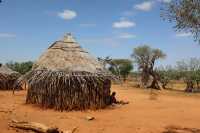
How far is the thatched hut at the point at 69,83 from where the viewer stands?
48.5 feet

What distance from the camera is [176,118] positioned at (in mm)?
13359

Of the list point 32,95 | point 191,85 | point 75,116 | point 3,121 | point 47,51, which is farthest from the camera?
point 191,85

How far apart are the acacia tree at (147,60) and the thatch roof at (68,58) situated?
1889 cm

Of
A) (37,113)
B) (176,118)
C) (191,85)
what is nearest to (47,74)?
(37,113)

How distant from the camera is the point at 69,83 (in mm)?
14727

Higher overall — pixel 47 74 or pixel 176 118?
pixel 47 74

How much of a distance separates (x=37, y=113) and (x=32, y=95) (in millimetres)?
2456

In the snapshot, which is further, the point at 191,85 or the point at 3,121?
the point at 191,85

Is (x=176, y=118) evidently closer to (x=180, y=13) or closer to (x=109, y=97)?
(x=109, y=97)

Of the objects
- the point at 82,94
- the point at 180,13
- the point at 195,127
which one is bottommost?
the point at 195,127

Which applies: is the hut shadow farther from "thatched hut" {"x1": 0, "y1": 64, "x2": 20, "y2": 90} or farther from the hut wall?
"thatched hut" {"x1": 0, "y1": 64, "x2": 20, "y2": 90}

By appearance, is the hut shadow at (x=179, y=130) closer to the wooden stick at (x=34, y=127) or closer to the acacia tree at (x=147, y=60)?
the wooden stick at (x=34, y=127)

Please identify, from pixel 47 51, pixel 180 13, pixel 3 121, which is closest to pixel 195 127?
pixel 180 13

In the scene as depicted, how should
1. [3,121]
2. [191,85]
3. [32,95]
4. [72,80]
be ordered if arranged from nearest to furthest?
1. [3,121]
2. [72,80]
3. [32,95]
4. [191,85]
